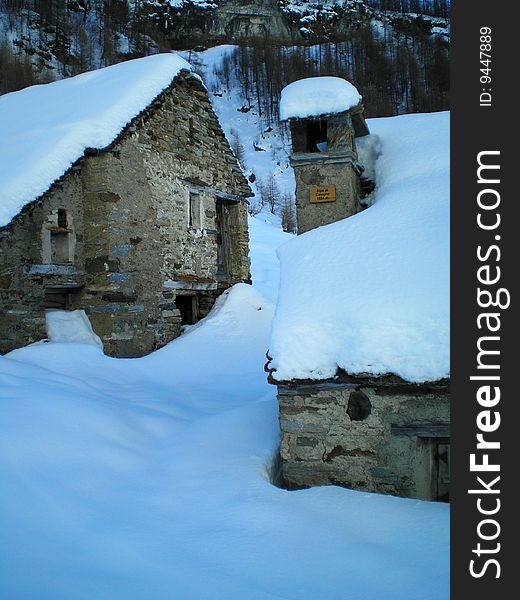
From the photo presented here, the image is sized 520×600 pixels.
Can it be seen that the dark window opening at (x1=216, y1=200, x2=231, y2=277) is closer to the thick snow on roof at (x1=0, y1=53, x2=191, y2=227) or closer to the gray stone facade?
the thick snow on roof at (x1=0, y1=53, x2=191, y2=227)

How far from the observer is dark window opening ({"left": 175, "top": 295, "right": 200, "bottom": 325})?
1111 cm

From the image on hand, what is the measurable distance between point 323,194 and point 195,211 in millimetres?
5251

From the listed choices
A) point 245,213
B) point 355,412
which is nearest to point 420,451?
point 355,412

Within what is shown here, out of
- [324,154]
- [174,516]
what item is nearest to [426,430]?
[174,516]

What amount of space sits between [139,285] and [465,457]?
7.31 m

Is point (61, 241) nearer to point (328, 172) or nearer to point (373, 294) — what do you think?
point (328, 172)

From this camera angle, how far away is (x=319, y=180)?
20.2 ft

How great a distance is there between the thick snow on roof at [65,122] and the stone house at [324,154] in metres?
3.75

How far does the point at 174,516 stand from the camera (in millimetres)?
3768

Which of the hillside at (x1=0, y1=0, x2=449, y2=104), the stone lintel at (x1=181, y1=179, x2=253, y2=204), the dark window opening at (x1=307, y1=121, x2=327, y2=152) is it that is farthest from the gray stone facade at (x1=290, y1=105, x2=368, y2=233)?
the hillside at (x1=0, y1=0, x2=449, y2=104)

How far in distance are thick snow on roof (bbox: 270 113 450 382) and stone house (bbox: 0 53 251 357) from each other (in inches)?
167

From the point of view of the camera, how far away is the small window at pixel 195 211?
10.8m

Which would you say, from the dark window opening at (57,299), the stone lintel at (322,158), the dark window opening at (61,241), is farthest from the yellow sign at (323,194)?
the dark window opening at (57,299)

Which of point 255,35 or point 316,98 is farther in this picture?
point 255,35
